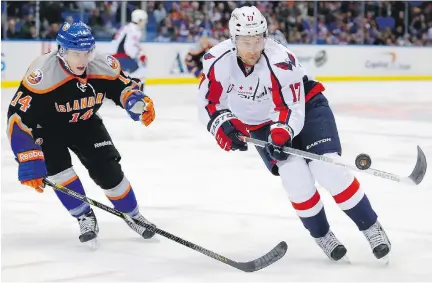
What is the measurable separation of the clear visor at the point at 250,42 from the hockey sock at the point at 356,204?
0.61 m

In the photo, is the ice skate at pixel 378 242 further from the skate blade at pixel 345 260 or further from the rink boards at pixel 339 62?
the rink boards at pixel 339 62

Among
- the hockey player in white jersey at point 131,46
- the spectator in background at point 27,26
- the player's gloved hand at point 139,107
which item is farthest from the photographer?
the spectator in background at point 27,26

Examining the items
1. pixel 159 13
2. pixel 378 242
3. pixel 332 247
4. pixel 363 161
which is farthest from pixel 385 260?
pixel 159 13

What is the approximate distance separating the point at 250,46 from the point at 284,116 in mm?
287

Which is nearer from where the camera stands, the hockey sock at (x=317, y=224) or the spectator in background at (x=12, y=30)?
the hockey sock at (x=317, y=224)

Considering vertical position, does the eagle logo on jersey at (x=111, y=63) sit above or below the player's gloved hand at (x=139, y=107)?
above

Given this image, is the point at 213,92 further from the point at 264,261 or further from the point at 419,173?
the point at 419,173

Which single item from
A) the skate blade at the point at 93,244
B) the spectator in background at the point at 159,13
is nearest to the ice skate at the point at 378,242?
the skate blade at the point at 93,244

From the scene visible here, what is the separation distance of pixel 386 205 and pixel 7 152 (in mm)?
2852

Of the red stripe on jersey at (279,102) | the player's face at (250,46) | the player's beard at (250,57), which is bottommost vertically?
the red stripe on jersey at (279,102)

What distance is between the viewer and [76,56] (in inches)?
129

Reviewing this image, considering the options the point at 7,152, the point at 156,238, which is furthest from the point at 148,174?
the point at 156,238

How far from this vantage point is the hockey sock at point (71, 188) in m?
3.52

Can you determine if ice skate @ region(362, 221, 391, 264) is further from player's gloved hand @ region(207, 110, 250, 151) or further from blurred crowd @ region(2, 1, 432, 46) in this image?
blurred crowd @ region(2, 1, 432, 46)
